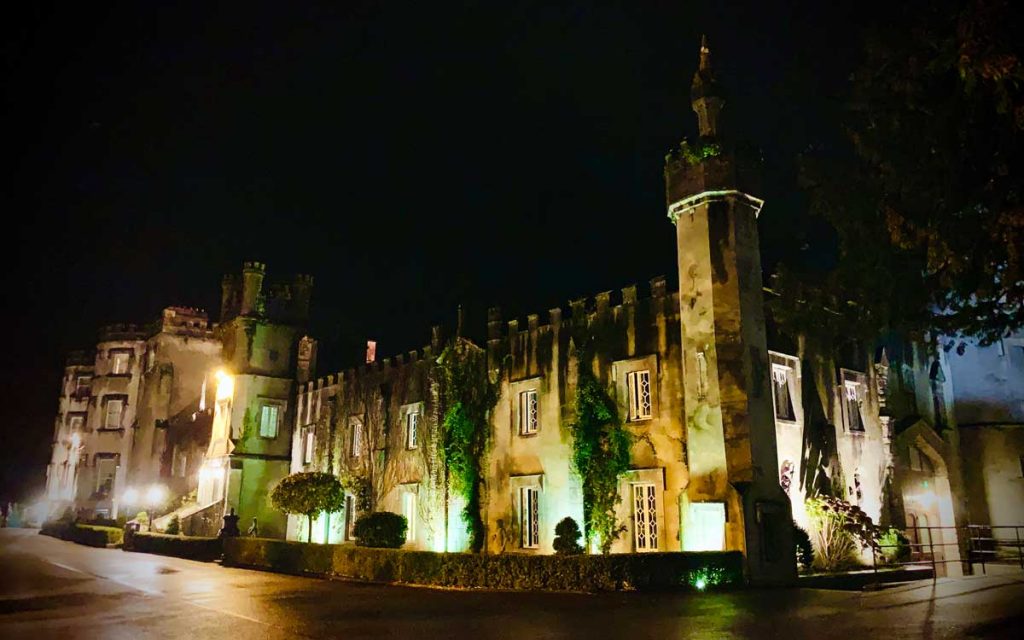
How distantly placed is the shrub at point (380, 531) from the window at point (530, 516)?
14.9 ft

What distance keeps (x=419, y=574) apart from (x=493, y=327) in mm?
10161

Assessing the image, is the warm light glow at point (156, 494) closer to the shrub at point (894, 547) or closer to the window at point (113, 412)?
the window at point (113, 412)

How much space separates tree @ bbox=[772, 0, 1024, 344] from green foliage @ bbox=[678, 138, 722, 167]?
6257 millimetres

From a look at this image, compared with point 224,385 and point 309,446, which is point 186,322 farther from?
point 309,446

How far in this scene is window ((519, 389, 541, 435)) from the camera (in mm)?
24844

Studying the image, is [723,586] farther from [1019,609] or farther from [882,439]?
[882,439]

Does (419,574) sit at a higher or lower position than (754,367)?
lower

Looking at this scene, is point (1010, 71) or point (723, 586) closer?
point (1010, 71)

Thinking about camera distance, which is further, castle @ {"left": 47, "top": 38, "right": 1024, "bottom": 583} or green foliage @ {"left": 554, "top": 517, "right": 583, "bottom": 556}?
green foliage @ {"left": 554, "top": 517, "right": 583, "bottom": 556}

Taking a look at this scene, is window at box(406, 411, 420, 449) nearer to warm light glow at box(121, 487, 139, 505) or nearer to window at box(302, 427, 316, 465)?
window at box(302, 427, 316, 465)

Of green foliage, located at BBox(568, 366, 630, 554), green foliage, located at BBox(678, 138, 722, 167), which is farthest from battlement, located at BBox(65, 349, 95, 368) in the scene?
green foliage, located at BBox(678, 138, 722, 167)

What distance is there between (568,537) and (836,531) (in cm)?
759

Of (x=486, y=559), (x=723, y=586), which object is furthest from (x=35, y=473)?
(x=723, y=586)

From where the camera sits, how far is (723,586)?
662 inches
